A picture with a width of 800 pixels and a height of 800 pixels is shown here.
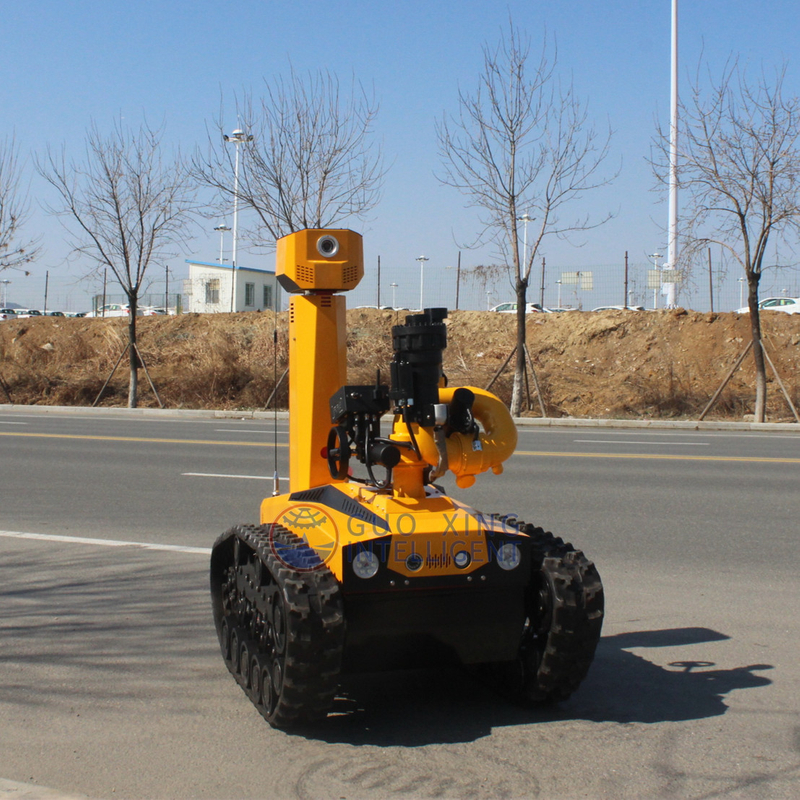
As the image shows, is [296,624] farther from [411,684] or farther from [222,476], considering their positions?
[222,476]

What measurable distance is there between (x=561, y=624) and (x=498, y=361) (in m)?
23.8

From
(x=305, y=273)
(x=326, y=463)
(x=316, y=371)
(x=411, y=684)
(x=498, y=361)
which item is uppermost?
(x=498, y=361)

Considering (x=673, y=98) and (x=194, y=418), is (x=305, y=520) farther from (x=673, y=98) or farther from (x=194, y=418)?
(x=673, y=98)

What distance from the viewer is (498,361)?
27.3 m

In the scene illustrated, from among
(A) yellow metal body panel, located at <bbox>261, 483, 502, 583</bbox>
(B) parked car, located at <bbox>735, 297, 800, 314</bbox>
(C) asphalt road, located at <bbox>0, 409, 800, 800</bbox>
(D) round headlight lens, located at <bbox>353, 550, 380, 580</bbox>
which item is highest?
(B) parked car, located at <bbox>735, 297, 800, 314</bbox>

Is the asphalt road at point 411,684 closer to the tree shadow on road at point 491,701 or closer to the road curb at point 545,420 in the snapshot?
the tree shadow on road at point 491,701

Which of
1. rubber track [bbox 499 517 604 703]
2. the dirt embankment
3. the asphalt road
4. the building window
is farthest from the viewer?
the building window

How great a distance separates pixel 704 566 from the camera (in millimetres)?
6801

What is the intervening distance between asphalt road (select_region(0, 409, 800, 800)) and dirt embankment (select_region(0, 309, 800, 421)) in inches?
575

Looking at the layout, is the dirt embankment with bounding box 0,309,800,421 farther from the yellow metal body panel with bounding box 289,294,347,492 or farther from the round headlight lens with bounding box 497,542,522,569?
the round headlight lens with bounding box 497,542,522,569

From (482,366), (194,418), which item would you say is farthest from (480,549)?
(482,366)

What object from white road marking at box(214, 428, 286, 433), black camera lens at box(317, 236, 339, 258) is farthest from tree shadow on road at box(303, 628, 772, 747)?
white road marking at box(214, 428, 286, 433)

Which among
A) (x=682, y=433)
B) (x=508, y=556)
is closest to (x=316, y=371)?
(x=508, y=556)

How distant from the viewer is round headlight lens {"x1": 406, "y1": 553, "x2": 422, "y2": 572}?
357 cm
